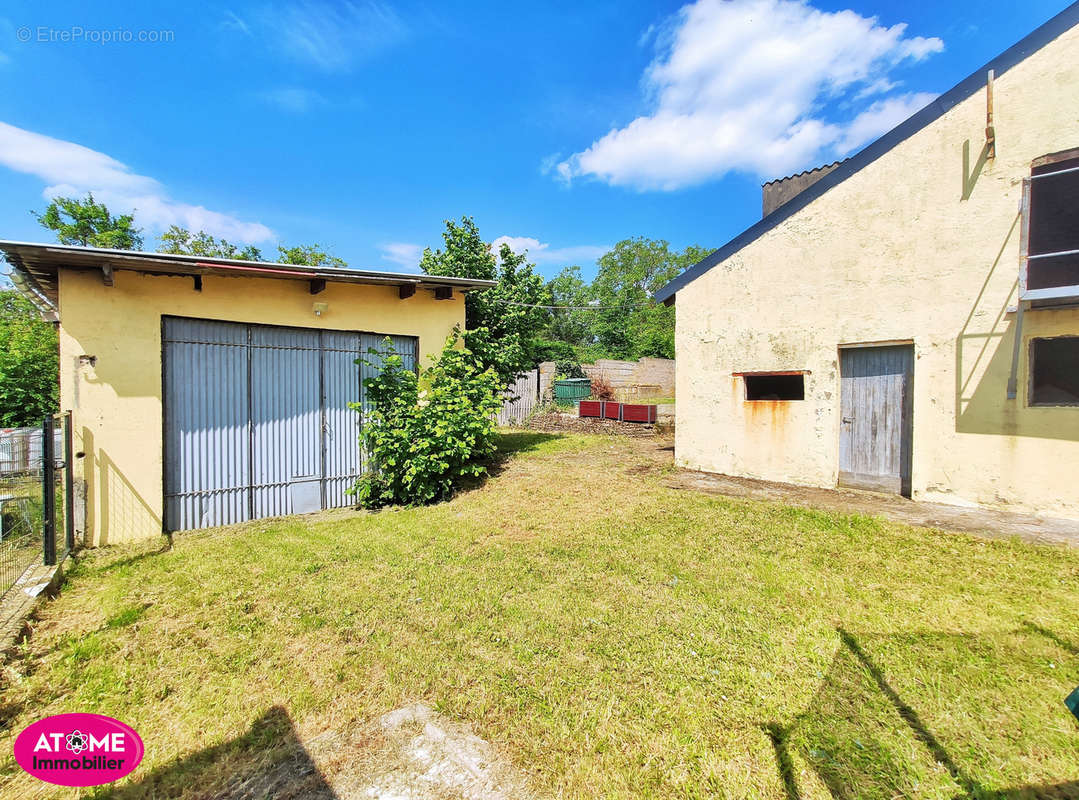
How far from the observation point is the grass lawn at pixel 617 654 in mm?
1928

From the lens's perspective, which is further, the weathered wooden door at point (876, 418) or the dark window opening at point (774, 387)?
the dark window opening at point (774, 387)

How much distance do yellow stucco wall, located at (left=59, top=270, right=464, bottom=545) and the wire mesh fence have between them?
0.46 meters

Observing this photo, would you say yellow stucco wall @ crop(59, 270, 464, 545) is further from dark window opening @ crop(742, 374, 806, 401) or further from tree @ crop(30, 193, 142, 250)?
tree @ crop(30, 193, 142, 250)

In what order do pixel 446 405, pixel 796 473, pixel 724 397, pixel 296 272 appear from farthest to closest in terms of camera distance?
pixel 724 397
pixel 796 473
pixel 446 405
pixel 296 272

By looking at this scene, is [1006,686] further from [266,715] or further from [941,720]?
[266,715]

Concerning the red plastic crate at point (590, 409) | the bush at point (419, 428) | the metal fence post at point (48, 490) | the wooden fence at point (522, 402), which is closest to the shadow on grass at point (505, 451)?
the bush at point (419, 428)

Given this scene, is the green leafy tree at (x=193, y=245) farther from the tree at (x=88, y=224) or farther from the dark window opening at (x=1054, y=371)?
the dark window opening at (x=1054, y=371)

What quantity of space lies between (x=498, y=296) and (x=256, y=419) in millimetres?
6141

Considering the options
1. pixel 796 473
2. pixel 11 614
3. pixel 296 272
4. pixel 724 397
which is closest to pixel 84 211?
pixel 296 272

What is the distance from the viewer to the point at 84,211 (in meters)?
21.6

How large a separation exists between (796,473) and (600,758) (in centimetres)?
588

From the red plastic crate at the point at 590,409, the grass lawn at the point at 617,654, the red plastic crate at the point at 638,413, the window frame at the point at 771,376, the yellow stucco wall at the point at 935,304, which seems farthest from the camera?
the red plastic crate at the point at 590,409

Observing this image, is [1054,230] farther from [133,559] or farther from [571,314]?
[571,314]

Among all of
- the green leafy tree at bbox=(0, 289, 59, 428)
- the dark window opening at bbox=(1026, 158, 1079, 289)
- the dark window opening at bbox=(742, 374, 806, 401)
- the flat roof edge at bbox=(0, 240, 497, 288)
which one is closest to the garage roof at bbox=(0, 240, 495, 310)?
the flat roof edge at bbox=(0, 240, 497, 288)
